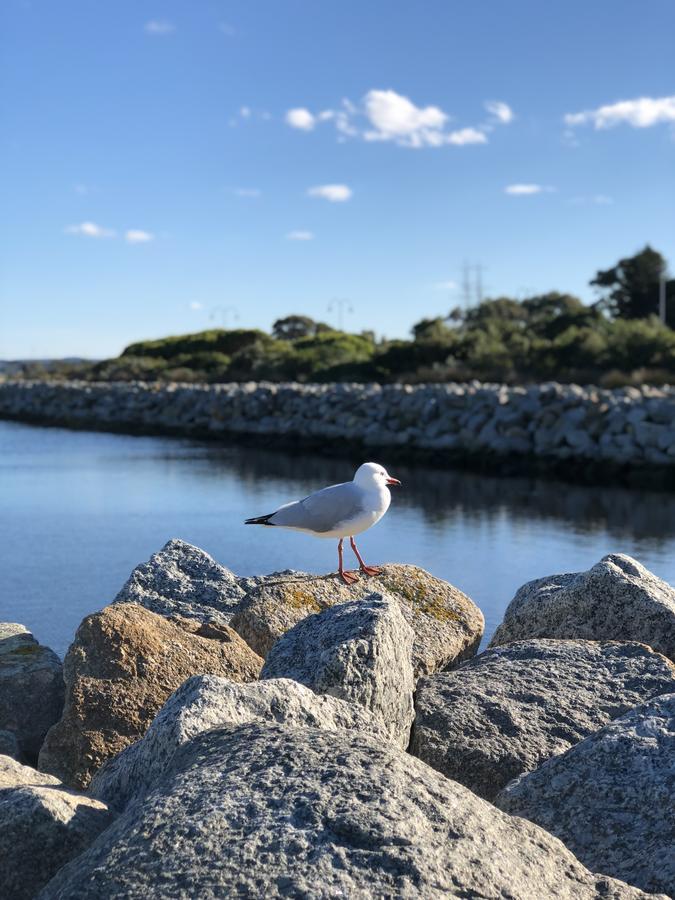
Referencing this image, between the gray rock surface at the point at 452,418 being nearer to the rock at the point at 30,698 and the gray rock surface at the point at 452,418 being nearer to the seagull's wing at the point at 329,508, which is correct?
the seagull's wing at the point at 329,508

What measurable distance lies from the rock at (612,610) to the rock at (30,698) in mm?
2865

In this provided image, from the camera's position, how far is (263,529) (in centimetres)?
1377

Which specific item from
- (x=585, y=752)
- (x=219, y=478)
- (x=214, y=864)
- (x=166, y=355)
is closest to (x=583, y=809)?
(x=585, y=752)

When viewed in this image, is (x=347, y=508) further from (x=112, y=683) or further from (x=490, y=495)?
(x=490, y=495)

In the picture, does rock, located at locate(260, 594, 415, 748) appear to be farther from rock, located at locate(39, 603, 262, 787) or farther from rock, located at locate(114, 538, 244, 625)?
rock, located at locate(114, 538, 244, 625)

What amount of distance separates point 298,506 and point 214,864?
155 inches

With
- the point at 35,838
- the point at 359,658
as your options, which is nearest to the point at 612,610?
the point at 359,658

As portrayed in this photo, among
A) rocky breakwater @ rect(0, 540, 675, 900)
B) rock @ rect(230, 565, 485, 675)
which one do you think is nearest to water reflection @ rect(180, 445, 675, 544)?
rock @ rect(230, 565, 485, 675)

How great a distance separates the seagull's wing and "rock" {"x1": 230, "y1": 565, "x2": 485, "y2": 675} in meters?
0.33

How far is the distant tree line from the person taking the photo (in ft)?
110

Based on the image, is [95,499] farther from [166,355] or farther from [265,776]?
[166,355]

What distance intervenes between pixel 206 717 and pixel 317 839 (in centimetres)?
94

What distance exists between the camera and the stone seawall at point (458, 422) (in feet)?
68.9

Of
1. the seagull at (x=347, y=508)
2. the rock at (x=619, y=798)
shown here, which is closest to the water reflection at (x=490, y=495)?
the seagull at (x=347, y=508)
